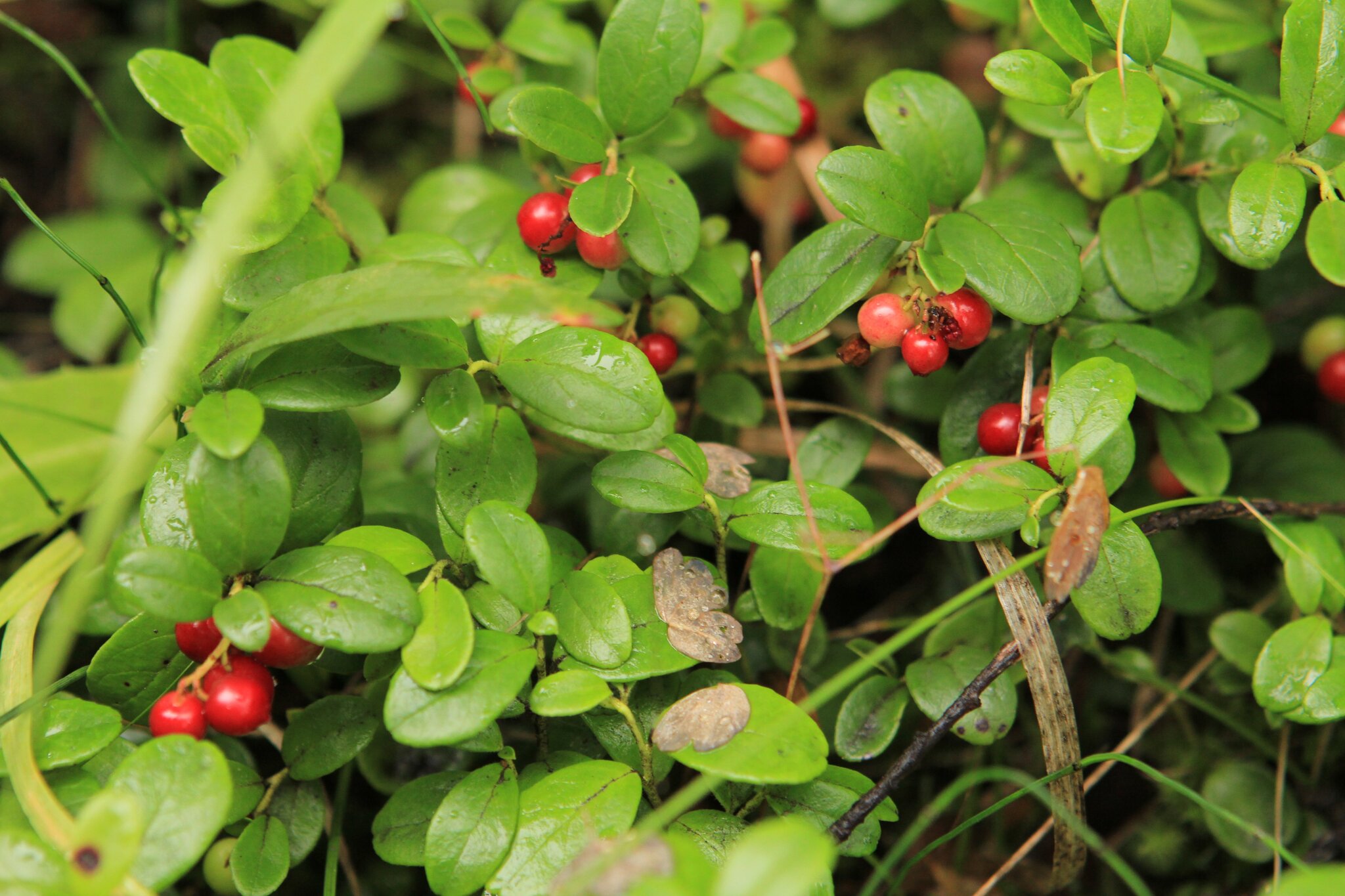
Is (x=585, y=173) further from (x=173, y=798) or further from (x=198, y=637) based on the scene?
(x=173, y=798)

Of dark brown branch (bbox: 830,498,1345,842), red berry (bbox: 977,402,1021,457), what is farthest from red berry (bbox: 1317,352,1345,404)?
red berry (bbox: 977,402,1021,457)

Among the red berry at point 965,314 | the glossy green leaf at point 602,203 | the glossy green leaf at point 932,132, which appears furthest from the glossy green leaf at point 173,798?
the glossy green leaf at point 932,132

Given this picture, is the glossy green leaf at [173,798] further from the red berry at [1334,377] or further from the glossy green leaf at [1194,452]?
the red berry at [1334,377]

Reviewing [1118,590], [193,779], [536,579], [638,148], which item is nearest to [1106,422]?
[1118,590]

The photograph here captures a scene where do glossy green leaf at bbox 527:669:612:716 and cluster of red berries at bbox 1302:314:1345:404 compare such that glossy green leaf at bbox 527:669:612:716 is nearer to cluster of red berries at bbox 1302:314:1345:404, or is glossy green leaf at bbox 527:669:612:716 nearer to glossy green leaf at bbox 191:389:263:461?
glossy green leaf at bbox 191:389:263:461

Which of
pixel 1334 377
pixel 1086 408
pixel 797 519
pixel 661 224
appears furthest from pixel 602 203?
pixel 1334 377

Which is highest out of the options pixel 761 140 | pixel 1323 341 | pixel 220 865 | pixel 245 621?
pixel 761 140
